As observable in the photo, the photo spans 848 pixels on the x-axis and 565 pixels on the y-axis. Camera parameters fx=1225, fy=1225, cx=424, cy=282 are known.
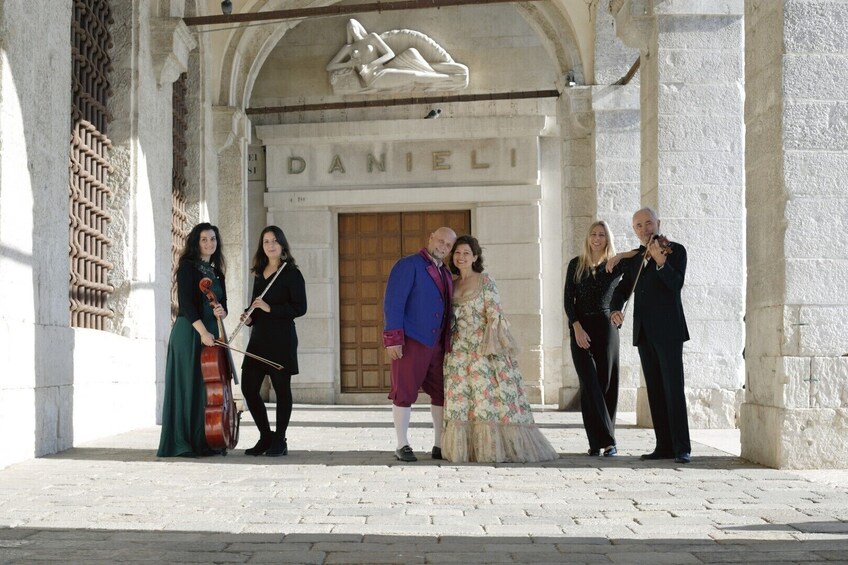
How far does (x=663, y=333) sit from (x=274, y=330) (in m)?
2.73

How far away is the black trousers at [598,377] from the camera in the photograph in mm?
8469

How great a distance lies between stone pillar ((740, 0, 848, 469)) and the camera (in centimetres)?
745

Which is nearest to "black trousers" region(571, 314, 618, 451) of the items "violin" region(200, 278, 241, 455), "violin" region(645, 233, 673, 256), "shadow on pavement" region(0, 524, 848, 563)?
"violin" region(645, 233, 673, 256)

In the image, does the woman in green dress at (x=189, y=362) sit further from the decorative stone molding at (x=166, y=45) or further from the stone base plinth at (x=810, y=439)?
the decorative stone molding at (x=166, y=45)

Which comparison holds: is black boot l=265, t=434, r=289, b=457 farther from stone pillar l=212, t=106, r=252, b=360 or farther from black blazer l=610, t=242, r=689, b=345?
stone pillar l=212, t=106, r=252, b=360

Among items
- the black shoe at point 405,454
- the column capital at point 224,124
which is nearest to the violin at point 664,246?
the black shoe at point 405,454

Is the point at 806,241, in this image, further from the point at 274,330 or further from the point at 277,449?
Answer: the point at 277,449

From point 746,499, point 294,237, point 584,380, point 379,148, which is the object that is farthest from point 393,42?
point 746,499

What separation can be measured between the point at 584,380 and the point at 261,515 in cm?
365

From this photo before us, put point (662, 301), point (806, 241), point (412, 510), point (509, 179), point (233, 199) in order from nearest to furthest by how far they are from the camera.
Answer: point (412, 510) < point (806, 241) < point (662, 301) < point (233, 199) < point (509, 179)

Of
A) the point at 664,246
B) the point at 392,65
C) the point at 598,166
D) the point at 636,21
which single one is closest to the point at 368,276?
the point at 392,65

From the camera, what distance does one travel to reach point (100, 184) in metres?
11.1

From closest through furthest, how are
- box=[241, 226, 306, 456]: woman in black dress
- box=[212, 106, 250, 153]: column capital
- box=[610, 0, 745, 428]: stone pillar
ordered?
1. box=[241, 226, 306, 456]: woman in black dress
2. box=[610, 0, 745, 428]: stone pillar
3. box=[212, 106, 250, 153]: column capital

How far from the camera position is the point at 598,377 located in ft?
28.4
